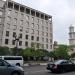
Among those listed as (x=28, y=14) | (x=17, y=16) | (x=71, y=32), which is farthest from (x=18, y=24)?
(x=71, y=32)

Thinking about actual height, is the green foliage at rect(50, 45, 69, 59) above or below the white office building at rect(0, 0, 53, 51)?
below

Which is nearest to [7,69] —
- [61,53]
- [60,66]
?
[60,66]

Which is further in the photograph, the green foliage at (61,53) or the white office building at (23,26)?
the green foliage at (61,53)

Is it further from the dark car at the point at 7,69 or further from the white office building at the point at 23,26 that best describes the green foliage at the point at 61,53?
the dark car at the point at 7,69

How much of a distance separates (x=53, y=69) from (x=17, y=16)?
5020 centimetres

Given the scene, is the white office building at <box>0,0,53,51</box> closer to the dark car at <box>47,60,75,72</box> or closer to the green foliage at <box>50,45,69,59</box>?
the green foliage at <box>50,45,69,59</box>

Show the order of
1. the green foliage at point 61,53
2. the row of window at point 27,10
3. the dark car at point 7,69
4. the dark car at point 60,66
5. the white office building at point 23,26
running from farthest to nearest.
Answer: the row of window at point 27,10 < the green foliage at point 61,53 < the white office building at point 23,26 < the dark car at point 60,66 < the dark car at point 7,69

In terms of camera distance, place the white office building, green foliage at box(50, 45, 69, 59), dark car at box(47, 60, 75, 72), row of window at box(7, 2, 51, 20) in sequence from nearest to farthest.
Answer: dark car at box(47, 60, 75, 72) → the white office building → green foliage at box(50, 45, 69, 59) → row of window at box(7, 2, 51, 20)

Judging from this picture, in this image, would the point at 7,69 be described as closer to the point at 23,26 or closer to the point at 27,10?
the point at 23,26

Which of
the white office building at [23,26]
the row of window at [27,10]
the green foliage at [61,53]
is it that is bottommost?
the green foliage at [61,53]

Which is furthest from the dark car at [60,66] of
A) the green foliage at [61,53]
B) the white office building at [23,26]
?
the green foliage at [61,53]

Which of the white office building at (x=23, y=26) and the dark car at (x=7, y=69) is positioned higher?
the white office building at (x=23, y=26)

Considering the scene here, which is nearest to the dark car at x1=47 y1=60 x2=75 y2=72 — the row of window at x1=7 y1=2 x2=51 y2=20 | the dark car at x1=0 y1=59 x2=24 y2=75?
the dark car at x1=0 y1=59 x2=24 y2=75

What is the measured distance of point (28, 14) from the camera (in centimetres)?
6981
